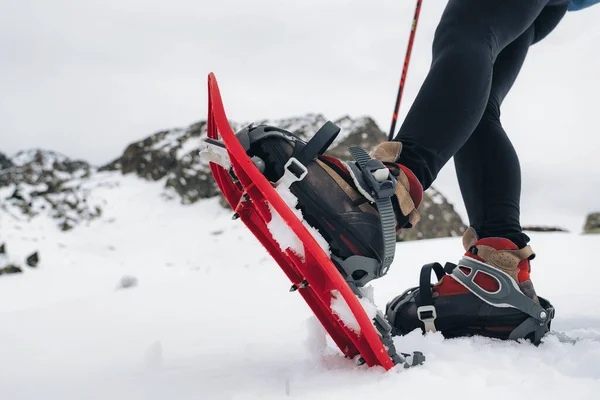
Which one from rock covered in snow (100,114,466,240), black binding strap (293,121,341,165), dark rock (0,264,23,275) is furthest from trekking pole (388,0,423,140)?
dark rock (0,264,23,275)

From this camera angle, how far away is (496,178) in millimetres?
1325

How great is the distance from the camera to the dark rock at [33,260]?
274 inches

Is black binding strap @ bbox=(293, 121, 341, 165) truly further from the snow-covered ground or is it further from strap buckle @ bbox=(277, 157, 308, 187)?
the snow-covered ground

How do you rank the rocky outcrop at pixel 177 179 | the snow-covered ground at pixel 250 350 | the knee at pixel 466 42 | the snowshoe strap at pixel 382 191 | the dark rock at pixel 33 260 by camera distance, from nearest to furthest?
the snow-covered ground at pixel 250 350 → the snowshoe strap at pixel 382 191 → the knee at pixel 466 42 → the dark rock at pixel 33 260 → the rocky outcrop at pixel 177 179

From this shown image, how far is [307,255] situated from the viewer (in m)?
0.85

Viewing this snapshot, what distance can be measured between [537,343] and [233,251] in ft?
23.9

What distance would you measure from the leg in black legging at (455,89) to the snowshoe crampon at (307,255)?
0.57 feet

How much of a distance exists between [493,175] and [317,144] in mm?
713

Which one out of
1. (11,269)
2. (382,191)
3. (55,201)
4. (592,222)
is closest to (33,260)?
(11,269)

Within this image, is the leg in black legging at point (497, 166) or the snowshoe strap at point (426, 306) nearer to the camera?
the snowshoe strap at point (426, 306)

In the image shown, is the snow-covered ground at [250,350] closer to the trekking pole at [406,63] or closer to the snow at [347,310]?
the snow at [347,310]

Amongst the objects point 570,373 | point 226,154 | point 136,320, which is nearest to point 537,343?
point 570,373

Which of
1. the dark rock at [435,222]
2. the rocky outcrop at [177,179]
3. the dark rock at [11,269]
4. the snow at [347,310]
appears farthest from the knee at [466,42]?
the dark rock at [435,222]

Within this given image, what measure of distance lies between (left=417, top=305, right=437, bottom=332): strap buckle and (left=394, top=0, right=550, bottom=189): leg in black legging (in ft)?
1.15
